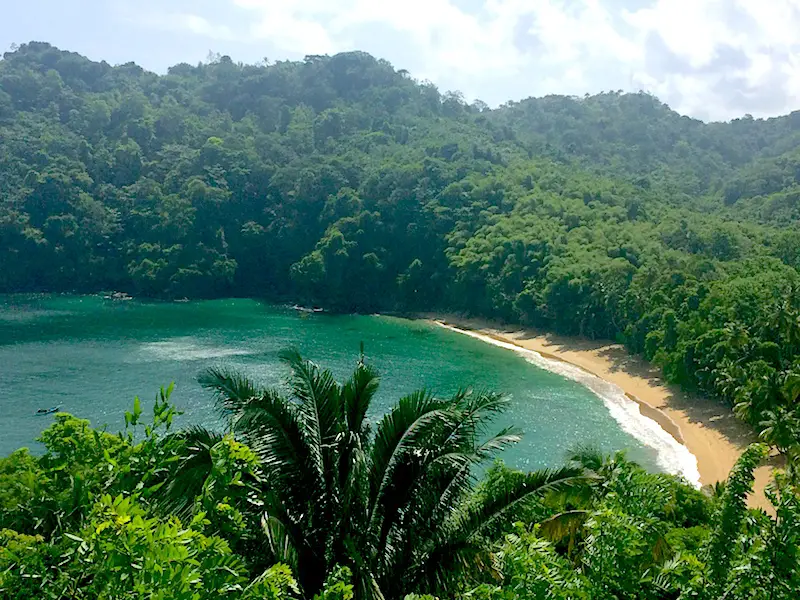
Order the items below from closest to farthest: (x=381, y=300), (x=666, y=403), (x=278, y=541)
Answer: (x=278, y=541), (x=666, y=403), (x=381, y=300)

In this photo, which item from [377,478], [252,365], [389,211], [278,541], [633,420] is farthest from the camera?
[389,211]

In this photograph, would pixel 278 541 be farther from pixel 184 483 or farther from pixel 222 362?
pixel 222 362

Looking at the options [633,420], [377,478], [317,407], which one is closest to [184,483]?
[317,407]

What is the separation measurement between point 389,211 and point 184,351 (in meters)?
27.7

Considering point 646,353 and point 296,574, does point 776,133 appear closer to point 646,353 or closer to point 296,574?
point 646,353

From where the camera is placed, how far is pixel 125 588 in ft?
11.7

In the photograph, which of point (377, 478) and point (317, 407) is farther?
point (317, 407)

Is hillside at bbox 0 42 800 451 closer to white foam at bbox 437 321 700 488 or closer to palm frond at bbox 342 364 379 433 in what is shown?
white foam at bbox 437 321 700 488

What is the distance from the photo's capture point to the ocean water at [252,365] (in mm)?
29312

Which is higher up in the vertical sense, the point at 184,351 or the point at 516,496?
the point at 516,496

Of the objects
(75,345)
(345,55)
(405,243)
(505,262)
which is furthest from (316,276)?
(345,55)

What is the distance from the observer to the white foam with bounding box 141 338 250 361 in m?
42.6

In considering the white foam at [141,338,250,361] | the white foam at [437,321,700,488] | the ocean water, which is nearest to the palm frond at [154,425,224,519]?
the ocean water

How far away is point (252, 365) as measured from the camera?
134 ft
